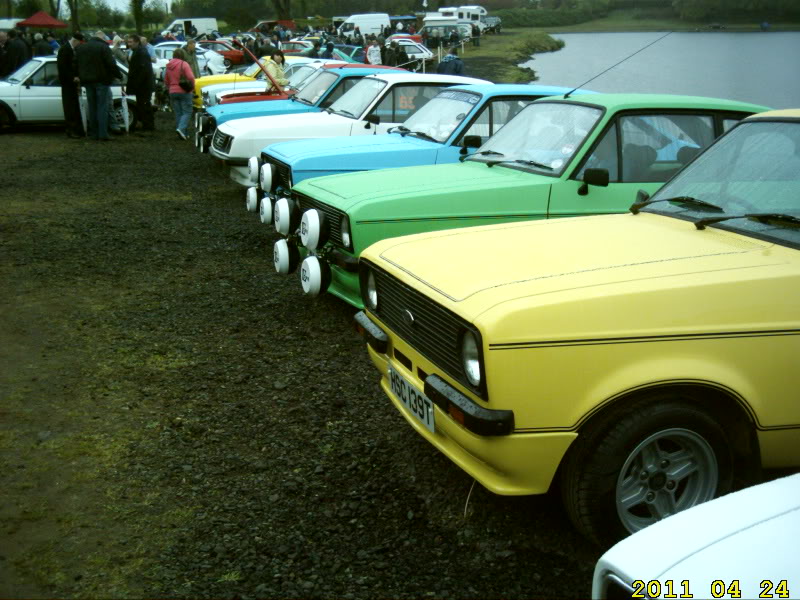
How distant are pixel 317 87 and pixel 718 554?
426 inches

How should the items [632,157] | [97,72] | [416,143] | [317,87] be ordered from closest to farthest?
[632,157]
[416,143]
[317,87]
[97,72]

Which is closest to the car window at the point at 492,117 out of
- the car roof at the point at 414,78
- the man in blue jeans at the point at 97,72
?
the car roof at the point at 414,78

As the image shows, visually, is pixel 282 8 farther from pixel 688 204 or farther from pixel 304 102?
pixel 688 204

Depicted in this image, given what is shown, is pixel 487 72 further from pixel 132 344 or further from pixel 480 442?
pixel 480 442

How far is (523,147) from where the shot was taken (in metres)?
6.44

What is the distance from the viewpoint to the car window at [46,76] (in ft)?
59.0

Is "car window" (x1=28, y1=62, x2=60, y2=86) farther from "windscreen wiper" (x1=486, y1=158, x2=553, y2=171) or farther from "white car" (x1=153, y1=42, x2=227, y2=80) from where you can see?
"windscreen wiper" (x1=486, y1=158, x2=553, y2=171)

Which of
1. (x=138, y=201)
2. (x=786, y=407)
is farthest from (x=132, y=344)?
(x=138, y=201)

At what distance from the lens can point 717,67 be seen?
1318cm

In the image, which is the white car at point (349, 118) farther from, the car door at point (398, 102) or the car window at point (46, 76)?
the car window at point (46, 76)

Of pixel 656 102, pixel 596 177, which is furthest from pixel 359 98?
pixel 596 177

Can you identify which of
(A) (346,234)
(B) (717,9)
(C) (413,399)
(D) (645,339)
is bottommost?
(C) (413,399)

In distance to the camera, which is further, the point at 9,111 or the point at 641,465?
the point at 9,111

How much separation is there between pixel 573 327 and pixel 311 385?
2.49 meters
